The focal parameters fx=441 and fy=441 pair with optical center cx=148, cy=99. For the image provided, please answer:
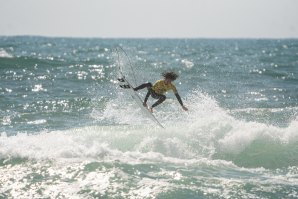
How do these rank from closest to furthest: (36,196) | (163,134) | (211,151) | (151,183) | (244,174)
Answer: (36,196) < (151,183) < (244,174) < (211,151) < (163,134)

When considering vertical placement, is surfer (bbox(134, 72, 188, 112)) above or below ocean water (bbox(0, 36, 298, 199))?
above

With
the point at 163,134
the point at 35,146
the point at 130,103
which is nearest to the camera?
the point at 35,146

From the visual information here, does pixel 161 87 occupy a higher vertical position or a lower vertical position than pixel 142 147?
higher

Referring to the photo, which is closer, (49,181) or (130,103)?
(49,181)

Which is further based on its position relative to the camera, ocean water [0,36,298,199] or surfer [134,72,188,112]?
surfer [134,72,188,112]

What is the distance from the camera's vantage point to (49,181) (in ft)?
31.6

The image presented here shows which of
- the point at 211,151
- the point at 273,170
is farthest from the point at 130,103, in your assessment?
the point at 273,170

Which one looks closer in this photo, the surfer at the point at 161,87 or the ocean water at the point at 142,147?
the ocean water at the point at 142,147

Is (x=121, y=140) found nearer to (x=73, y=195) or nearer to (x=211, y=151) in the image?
(x=211, y=151)

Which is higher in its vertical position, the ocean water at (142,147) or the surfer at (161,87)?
the surfer at (161,87)

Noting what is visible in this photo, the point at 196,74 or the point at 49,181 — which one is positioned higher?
the point at 196,74

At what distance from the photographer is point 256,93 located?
24000 millimetres

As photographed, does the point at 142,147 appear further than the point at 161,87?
No

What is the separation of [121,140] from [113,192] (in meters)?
4.03
